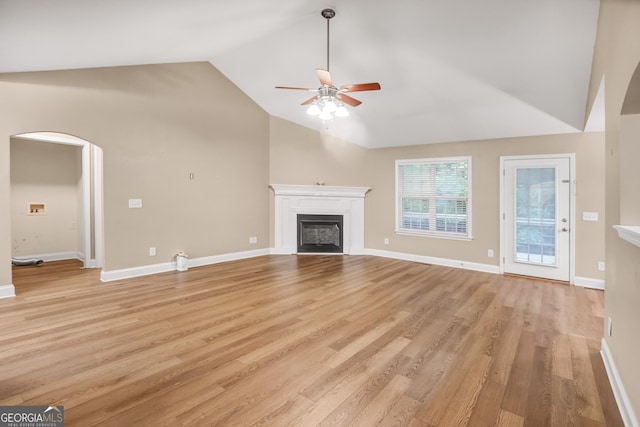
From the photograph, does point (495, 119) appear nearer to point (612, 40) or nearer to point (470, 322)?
point (612, 40)

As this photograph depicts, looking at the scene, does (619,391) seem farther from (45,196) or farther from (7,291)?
(45,196)

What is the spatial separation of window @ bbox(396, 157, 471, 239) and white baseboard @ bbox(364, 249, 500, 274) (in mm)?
459

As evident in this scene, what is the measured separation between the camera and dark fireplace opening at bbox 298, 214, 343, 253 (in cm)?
682

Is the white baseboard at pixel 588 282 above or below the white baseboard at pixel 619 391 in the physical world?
above

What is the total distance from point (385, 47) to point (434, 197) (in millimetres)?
3166

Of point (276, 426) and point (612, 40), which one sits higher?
point (612, 40)

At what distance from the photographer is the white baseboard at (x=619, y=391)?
1713 millimetres

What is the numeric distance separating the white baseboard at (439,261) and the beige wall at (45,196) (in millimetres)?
6133

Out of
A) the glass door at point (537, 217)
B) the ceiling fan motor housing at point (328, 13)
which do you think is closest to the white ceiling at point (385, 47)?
the ceiling fan motor housing at point (328, 13)

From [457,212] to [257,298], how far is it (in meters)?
3.95

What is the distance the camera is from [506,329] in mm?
3018

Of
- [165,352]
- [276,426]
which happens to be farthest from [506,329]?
[165,352]

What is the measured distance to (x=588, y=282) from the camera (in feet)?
14.8

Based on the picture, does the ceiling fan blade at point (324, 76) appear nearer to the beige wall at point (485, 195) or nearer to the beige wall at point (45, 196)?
the beige wall at point (485, 195)
